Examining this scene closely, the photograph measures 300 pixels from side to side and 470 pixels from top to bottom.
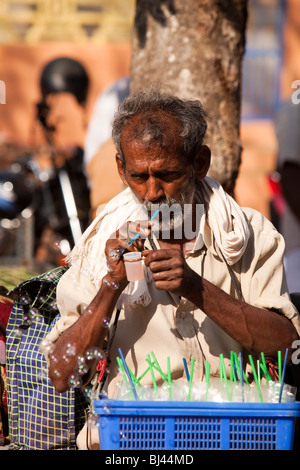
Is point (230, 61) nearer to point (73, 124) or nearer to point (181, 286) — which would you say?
point (181, 286)

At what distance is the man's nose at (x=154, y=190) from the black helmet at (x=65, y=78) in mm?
9522

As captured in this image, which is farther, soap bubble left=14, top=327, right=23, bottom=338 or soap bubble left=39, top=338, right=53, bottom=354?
soap bubble left=14, top=327, right=23, bottom=338

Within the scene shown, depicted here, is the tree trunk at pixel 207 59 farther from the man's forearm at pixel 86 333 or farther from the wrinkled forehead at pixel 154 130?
the man's forearm at pixel 86 333

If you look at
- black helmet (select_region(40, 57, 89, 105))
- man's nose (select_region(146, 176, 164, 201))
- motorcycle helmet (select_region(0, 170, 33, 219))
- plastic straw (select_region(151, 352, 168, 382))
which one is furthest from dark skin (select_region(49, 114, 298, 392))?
black helmet (select_region(40, 57, 89, 105))

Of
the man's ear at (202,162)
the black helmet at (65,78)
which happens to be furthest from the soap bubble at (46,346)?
the black helmet at (65,78)

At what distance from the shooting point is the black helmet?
12.1 meters

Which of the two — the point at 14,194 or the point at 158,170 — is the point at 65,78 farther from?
the point at 158,170

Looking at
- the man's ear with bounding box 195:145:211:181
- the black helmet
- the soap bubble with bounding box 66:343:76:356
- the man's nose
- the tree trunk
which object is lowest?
the soap bubble with bounding box 66:343:76:356

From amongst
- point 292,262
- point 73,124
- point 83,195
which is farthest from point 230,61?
point 73,124

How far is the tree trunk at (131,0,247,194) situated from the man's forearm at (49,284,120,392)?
1592 millimetres

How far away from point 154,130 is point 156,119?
5cm

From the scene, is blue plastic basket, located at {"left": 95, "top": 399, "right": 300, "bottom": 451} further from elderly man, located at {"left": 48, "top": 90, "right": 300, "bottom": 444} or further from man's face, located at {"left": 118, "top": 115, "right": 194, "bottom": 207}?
man's face, located at {"left": 118, "top": 115, "right": 194, "bottom": 207}

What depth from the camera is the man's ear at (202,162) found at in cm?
305

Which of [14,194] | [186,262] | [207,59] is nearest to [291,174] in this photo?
[207,59]
